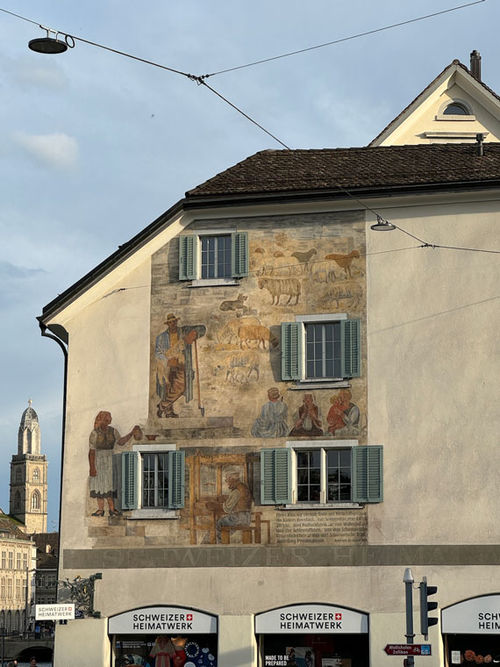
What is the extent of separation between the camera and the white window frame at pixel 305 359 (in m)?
28.5

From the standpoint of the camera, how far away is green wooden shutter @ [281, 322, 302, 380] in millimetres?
28656

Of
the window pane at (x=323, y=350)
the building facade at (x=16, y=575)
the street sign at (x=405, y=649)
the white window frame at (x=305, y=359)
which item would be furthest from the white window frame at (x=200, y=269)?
the building facade at (x=16, y=575)

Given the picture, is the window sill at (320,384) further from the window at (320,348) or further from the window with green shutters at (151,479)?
the window with green shutters at (151,479)

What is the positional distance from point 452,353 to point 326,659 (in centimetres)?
716

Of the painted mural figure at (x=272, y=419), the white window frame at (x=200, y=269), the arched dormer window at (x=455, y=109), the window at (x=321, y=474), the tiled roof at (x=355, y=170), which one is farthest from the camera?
the arched dormer window at (x=455, y=109)

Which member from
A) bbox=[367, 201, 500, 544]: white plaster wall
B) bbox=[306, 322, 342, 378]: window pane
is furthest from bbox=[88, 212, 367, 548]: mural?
bbox=[367, 201, 500, 544]: white plaster wall

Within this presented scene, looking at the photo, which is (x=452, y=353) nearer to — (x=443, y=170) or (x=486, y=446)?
(x=486, y=446)

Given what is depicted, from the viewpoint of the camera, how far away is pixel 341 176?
2986 centimetres

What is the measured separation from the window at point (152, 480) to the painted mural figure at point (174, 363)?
96cm

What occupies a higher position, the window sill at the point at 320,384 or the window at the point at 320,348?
the window at the point at 320,348

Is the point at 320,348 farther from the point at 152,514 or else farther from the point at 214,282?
the point at 152,514

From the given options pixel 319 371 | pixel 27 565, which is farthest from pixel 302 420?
pixel 27 565

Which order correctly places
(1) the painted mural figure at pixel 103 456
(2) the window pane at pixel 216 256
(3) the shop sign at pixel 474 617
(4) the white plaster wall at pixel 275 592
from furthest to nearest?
(2) the window pane at pixel 216 256, (1) the painted mural figure at pixel 103 456, (4) the white plaster wall at pixel 275 592, (3) the shop sign at pixel 474 617

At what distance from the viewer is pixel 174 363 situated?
1164 inches
